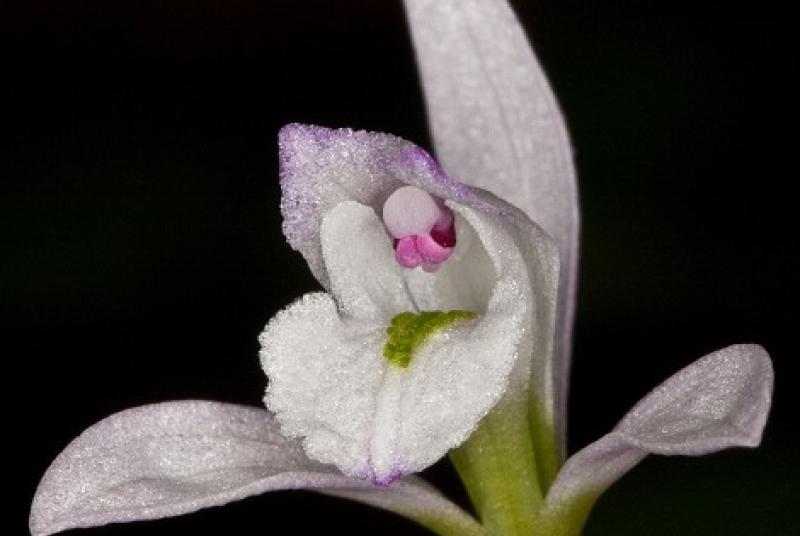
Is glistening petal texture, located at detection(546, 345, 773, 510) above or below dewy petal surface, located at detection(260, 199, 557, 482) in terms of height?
below

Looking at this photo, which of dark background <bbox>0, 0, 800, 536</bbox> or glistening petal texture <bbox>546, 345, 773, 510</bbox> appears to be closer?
glistening petal texture <bbox>546, 345, 773, 510</bbox>

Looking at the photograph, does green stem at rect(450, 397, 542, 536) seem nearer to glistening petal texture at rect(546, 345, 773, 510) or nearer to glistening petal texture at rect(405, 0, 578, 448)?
glistening petal texture at rect(546, 345, 773, 510)

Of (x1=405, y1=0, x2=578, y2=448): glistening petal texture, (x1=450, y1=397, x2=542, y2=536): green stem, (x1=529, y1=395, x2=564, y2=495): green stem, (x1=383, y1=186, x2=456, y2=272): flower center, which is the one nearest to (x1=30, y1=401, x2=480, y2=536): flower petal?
(x1=450, y1=397, x2=542, y2=536): green stem

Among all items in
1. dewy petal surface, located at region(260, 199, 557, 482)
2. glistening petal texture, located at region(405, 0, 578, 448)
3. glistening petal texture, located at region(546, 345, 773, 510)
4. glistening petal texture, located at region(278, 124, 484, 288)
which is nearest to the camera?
glistening petal texture, located at region(546, 345, 773, 510)

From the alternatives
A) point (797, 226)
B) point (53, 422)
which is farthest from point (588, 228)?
point (53, 422)

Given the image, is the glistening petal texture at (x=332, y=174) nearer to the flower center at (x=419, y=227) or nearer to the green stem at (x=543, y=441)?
the flower center at (x=419, y=227)

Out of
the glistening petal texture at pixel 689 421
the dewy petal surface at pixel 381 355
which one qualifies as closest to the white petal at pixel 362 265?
the dewy petal surface at pixel 381 355

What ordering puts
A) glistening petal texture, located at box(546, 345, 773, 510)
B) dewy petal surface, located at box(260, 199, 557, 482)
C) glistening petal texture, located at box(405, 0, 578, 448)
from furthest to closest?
1. glistening petal texture, located at box(405, 0, 578, 448)
2. dewy petal surface, located at box(260, 199, 557, 482)
3. glistening petal texture, located at box(546, 345, 773, 510)

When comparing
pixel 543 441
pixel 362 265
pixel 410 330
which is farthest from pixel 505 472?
pixel 362 265

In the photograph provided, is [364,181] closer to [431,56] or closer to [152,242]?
[431,56]
